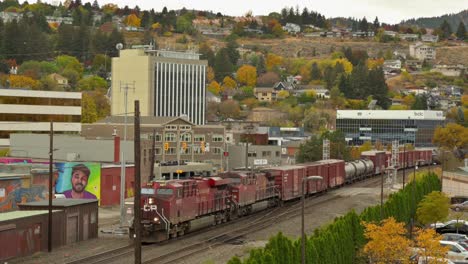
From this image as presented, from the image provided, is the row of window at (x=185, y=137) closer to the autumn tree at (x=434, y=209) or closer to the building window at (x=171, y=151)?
the building window at (x=171, y=151)

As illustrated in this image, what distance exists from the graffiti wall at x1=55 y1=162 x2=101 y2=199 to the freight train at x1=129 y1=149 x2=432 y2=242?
1446 centimetres

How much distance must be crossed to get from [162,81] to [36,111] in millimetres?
66820

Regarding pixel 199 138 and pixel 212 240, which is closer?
pixel 212 240

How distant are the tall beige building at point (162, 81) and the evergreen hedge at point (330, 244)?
117369 mm

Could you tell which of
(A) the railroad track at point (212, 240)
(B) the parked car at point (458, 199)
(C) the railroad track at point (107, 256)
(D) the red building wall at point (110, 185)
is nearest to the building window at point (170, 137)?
(D) the red building wall at point (110, 185)

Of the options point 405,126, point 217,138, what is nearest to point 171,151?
point 217,138

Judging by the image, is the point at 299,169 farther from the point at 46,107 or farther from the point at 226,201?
the point at 46,107

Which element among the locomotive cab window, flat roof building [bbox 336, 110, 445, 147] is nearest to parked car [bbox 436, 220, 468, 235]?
the locomotive cab window

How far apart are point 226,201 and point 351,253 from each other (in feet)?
46.4

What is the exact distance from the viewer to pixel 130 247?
4675 cm

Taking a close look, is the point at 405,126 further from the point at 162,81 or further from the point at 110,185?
the point at 110,185

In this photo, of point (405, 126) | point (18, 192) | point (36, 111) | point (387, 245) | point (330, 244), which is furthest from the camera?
point (405, 126)

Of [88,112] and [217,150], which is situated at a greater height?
[88,112]

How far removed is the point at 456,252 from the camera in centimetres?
5122
